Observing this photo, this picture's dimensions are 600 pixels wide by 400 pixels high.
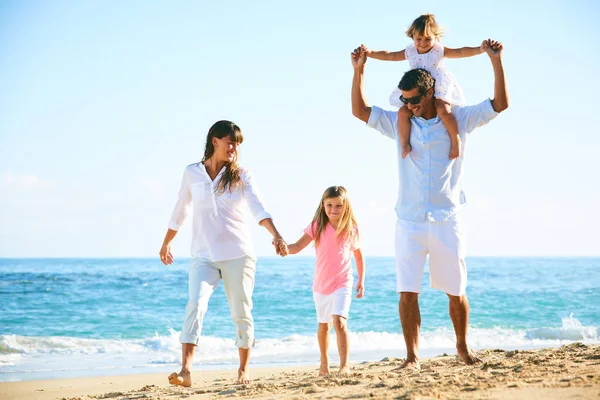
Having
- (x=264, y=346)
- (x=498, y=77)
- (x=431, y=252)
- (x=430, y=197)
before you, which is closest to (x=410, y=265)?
(x=431, y=252)

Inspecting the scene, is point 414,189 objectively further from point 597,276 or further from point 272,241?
point 597,276

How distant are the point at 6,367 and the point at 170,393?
4.79m

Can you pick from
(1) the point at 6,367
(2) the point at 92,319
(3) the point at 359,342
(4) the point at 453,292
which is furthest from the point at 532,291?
(4) the point at 453,292

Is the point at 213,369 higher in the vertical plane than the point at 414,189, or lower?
lower

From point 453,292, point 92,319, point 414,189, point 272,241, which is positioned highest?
point 414,189

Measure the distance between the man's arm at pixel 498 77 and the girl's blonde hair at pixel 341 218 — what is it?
1491 millimetres

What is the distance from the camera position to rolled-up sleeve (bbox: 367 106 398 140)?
471cm

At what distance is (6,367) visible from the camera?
8.84 m

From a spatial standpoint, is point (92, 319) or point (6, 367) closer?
point (6, 367)

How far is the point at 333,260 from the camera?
5434 millimetres

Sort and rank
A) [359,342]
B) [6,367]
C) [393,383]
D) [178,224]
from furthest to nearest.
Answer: [359,342]
[6,367]
[178,224]
[393,383]

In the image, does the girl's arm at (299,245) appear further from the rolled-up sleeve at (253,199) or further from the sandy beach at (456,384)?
the sandy beach at (456,384)

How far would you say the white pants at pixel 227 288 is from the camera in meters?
4.75

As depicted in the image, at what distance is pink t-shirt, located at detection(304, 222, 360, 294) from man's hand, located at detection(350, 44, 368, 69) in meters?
1.41
